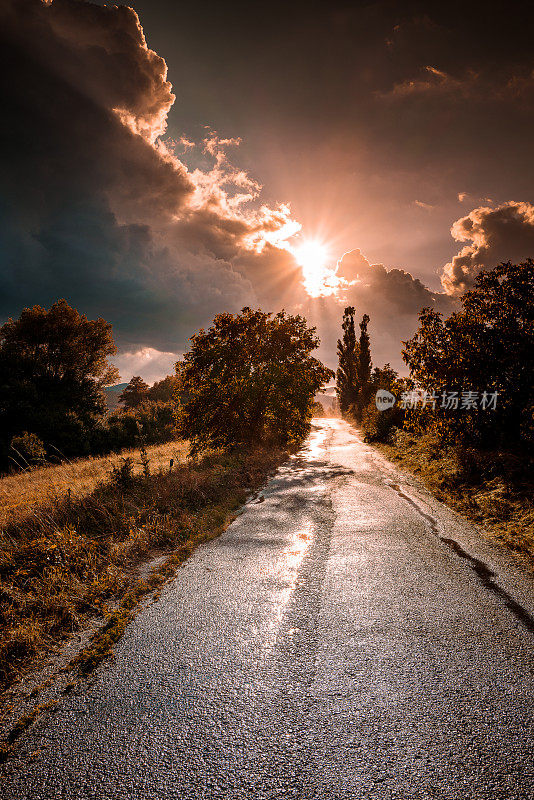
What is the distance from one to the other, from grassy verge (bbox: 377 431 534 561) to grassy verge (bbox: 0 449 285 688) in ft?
15.8

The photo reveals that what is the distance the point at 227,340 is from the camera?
1537 centimetres

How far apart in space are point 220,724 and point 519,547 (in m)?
4.86

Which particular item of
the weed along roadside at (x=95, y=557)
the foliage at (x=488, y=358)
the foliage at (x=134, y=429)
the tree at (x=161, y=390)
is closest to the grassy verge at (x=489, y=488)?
the foliage at (x=488, y=358)

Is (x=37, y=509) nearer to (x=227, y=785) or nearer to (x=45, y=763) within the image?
(x=45, y=763)

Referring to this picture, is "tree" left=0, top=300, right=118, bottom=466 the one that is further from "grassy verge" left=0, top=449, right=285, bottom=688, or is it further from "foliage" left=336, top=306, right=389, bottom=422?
"foliage" left=336, top=306, right=389, bottom=422

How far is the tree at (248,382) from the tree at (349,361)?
30684mm

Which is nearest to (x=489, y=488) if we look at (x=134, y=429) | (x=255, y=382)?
(x=255, y=382)

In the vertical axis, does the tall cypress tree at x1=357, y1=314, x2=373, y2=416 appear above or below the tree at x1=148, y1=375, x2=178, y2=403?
above

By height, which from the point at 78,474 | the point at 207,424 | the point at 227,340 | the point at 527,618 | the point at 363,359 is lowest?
the point at 78,474

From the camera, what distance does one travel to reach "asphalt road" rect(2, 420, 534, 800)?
187 centimetres

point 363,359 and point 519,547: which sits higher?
point 363,359

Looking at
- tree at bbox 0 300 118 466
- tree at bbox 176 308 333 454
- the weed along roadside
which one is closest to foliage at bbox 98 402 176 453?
tree at bbox 0 300 118 466

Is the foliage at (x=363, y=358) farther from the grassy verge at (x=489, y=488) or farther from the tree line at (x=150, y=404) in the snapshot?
the grassy verge at (x=489, y=488)

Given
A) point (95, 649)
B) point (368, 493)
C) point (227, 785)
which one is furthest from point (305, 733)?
point (368, 493)
